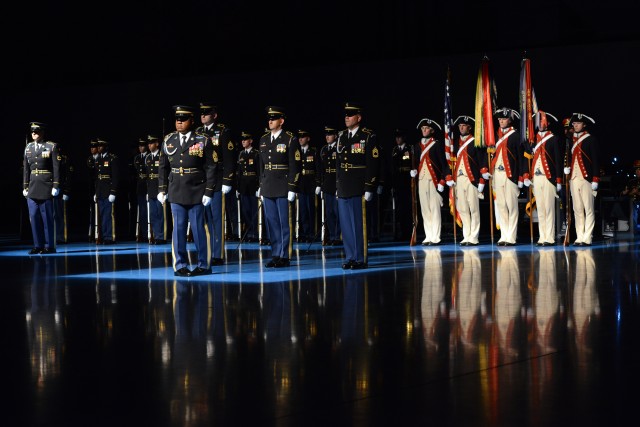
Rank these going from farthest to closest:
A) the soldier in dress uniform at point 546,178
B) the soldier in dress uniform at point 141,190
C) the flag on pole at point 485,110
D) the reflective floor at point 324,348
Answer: the soldier in dress uniform at point 141,190, the flag on pole at point 485,110, the soldier in dress uniform at point 546,178, the reflective floor at point 324,348

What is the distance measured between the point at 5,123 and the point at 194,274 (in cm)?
1286

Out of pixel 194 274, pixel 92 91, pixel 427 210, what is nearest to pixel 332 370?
pixel 194 274

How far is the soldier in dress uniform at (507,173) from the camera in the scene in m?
13.3

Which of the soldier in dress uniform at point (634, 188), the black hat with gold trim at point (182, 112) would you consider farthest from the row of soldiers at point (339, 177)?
the soldier in dress uniform at point (634, 188)

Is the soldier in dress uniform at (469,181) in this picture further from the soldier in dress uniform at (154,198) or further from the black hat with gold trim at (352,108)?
the soldier in dress uniform at (154,198)

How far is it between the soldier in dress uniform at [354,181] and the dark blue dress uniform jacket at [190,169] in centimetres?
135

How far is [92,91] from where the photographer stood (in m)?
20.3

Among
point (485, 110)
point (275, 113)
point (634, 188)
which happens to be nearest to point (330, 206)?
point (485, 110)

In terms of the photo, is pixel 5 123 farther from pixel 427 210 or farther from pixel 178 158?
pixel 178 158

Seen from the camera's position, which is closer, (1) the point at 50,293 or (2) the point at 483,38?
(1) the point at 50,293

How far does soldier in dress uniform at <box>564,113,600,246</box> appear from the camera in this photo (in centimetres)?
1309

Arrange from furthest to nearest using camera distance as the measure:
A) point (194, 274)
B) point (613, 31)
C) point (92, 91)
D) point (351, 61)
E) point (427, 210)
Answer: point (92, 91) < point (351, 61) < point (613, 31) < point (427, 210) < point (194, 274)

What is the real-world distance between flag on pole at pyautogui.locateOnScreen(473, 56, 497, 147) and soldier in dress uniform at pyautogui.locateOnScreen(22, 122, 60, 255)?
5594mm

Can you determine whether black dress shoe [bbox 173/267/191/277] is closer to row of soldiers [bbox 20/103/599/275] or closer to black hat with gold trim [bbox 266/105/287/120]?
row of soldiers [bbox 20/103/599/275]
